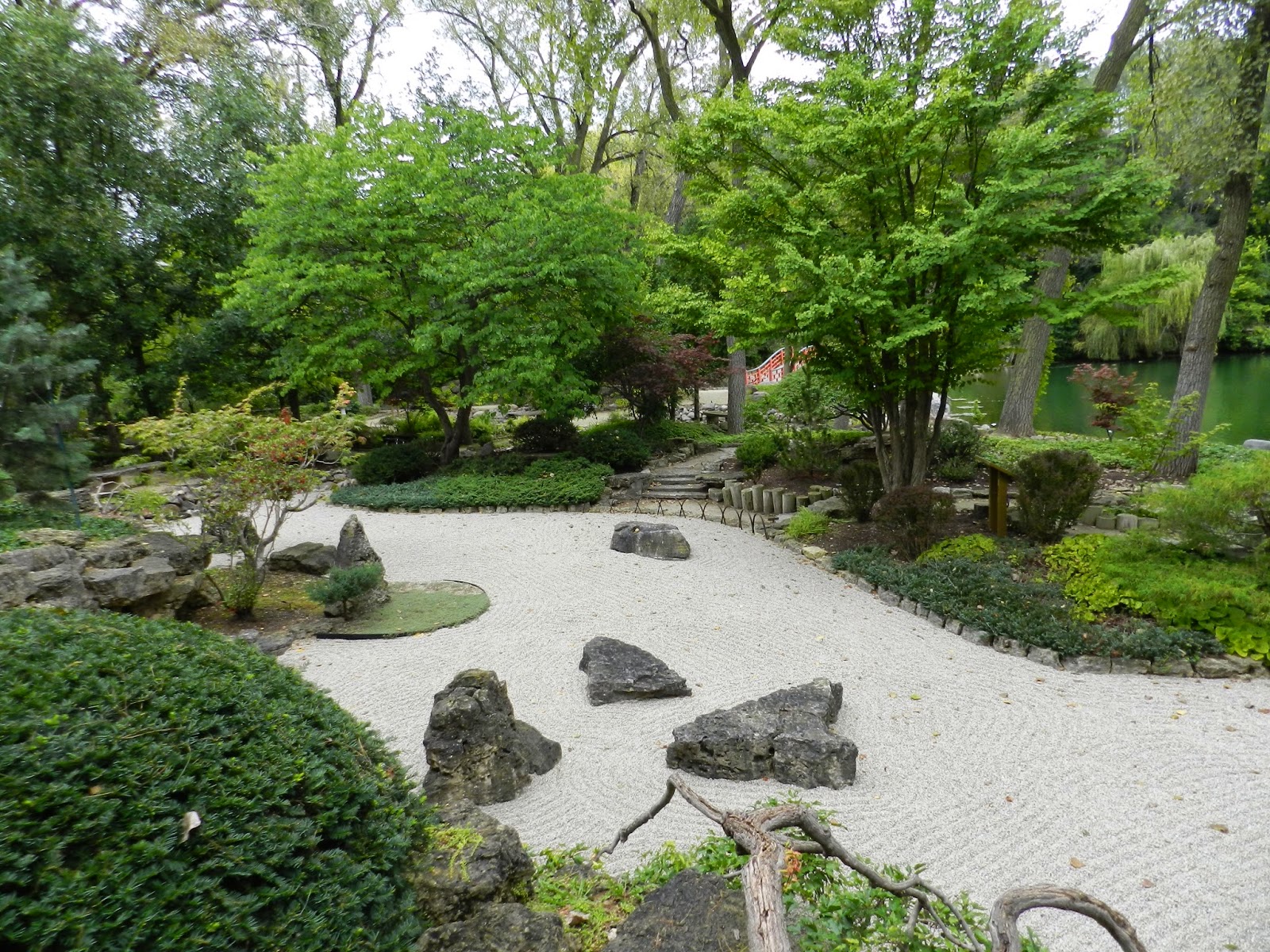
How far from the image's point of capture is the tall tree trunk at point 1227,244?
9.62 m

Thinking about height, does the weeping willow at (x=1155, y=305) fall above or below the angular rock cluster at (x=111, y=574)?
above

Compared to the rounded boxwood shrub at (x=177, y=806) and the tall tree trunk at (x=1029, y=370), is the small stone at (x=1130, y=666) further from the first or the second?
the tall tree trunk at (x=1029, y=370)

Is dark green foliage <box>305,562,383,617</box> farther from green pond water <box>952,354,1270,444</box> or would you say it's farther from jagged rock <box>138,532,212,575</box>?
green pond water <box>952,354,1270,444</box>

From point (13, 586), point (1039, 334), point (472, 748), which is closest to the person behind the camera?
point (472, 748)

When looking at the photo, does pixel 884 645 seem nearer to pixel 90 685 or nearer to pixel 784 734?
pixel 784 734

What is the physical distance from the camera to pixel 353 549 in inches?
338

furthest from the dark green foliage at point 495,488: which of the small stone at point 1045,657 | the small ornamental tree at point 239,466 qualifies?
the small stone at point 1045,657

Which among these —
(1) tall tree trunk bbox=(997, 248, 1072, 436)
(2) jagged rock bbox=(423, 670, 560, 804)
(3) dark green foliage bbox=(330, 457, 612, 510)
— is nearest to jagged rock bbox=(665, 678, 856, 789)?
(2) jagged rock bbox=(423, 670, 560, 804)

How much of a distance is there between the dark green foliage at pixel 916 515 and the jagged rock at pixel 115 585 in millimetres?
7988

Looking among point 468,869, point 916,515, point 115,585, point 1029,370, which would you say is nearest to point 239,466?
point 115,585

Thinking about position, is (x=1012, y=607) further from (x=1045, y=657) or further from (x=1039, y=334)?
(x=1039, y=334)

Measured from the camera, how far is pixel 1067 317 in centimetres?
775

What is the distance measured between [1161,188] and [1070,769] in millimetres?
5977

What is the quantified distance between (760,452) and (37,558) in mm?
10779
